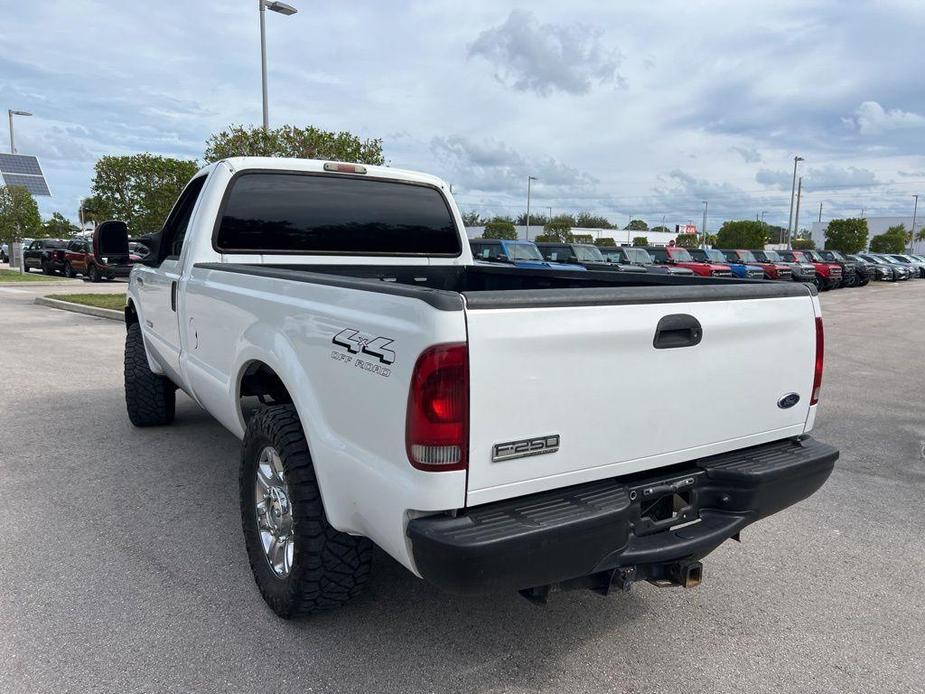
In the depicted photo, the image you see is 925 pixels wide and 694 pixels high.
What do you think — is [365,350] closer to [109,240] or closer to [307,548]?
[307,548]

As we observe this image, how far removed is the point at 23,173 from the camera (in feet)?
148

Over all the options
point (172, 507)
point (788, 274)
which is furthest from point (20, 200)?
point (172, 507)

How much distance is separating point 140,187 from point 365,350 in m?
20.9

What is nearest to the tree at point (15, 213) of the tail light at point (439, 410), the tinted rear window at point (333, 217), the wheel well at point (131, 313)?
the wheel well at point (131, 313)

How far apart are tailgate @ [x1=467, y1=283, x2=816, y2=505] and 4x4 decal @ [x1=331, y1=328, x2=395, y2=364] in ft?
0.98

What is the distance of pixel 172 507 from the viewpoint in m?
4.33

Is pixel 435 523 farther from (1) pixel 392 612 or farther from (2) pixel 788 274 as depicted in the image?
(2) pixel 788 274

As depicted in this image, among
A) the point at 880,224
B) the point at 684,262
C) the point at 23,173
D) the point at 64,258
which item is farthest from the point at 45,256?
the point at 880,224

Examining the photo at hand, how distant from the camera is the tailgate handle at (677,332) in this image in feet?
8.41

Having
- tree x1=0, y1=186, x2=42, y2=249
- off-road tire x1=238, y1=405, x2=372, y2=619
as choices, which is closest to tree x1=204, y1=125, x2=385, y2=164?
off-road tire x1=238, y1=405, x2=372, y2=619

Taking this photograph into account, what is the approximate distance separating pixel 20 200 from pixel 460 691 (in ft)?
146

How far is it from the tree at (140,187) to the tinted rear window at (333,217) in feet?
40.4

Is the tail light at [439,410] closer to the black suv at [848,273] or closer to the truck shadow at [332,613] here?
the truck shadow at [332,613]

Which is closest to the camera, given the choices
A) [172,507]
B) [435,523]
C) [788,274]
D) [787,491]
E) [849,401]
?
[435,523]
